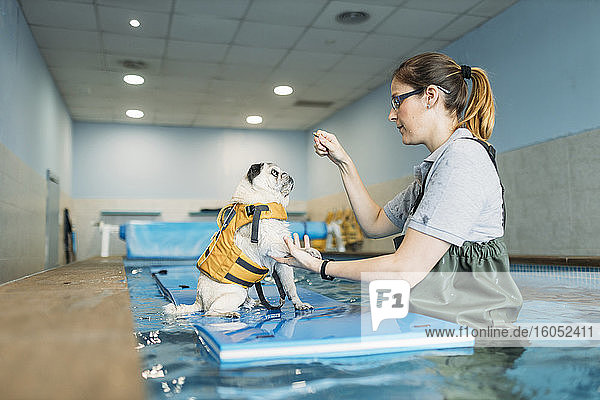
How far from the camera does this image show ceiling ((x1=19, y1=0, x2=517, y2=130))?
5574 millimetres

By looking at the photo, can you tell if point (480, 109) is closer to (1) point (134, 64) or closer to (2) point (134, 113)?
(1) point (134, 64)

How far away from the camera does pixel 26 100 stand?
6125mm

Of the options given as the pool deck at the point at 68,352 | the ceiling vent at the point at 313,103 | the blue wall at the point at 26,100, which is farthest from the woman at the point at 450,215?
the ceiling vent at the point at 313,103

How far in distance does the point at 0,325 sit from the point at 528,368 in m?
1.21

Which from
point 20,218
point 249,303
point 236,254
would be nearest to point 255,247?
point 236,254

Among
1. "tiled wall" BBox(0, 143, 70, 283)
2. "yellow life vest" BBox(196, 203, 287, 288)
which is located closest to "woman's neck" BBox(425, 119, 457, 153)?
"yellow life vest" BBox(196, 203, 287, 288)

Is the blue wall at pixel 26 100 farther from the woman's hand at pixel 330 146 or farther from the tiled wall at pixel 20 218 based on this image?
the woman's hand at pixel 330 146

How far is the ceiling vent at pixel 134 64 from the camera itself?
7254mm

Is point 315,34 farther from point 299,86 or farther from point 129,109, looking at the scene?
point 129,109

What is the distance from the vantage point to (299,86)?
8555mm

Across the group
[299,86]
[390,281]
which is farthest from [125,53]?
[390,281]

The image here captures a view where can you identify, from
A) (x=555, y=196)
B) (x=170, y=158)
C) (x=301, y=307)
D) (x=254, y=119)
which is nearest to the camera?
(x=301, y=307)

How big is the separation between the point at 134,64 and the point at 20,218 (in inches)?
111

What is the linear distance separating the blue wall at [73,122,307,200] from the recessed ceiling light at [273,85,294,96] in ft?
10.4
